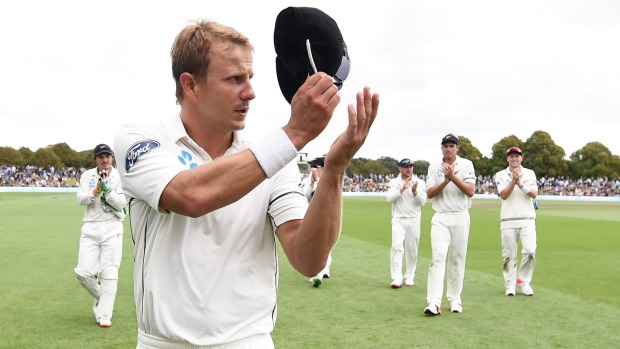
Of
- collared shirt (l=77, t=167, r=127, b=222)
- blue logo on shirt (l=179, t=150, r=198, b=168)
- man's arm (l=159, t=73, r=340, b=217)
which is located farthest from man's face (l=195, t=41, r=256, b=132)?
collared shirt (l=77, t=167, r=127, b=222)

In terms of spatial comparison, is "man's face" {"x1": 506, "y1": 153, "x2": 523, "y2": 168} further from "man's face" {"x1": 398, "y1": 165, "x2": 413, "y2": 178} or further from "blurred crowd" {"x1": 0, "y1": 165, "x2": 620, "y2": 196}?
"blurred crowd" {"x1": 0, "y1": 165, "x2": 620, "y2": 196}

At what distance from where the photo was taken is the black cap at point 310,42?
2291 millimetres

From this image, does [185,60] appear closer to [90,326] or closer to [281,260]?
[90,326]

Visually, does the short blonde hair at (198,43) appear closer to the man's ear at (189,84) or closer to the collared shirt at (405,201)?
the man's ear at (189,84)

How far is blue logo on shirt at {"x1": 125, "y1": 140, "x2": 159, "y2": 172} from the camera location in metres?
2.62

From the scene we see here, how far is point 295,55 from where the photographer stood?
2420mm

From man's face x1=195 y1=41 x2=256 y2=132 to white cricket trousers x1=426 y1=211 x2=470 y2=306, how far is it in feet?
26.6

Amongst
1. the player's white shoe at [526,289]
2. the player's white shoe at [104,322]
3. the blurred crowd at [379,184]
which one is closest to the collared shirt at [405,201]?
the player's white shoe at [526,289]

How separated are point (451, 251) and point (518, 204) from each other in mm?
2801

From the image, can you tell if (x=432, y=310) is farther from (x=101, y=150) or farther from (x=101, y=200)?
(x=101, y=150)

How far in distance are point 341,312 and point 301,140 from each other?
8.14 m

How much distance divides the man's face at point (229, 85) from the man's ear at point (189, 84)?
45 millimetres

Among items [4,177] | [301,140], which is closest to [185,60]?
[301,140]

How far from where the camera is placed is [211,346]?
2.77m
